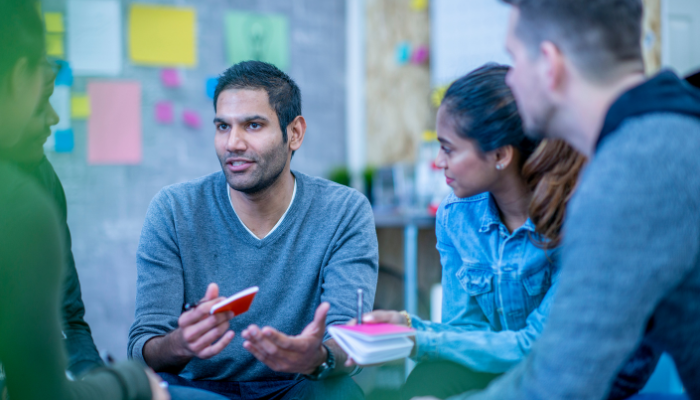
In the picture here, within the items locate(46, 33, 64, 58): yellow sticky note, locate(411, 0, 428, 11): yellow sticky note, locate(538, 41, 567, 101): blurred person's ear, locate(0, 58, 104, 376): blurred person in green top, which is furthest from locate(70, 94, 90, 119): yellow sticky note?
locate(538, 41, 567, 101): blurred person's ear

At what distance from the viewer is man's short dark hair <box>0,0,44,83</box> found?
3.12 feet

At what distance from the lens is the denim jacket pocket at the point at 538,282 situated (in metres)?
1.29

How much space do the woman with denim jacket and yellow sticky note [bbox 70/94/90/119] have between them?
7.02 ft

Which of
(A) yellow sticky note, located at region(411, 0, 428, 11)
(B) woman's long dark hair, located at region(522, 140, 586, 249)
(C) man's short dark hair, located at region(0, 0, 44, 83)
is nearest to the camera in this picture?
(C) man's short dark hair, located at region(0, 0, 44, 83)

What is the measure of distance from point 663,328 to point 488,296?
1.96ft

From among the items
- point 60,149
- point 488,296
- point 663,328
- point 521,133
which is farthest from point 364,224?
point 60,149

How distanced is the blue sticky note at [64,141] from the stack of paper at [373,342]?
2.21 m

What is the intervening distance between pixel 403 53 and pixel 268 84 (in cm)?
190

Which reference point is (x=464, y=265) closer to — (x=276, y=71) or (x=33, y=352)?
(x=276, y=71)

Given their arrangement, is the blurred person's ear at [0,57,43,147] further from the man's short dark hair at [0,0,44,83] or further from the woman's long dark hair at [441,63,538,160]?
the woman's long dark hair at [441,63,538,160]

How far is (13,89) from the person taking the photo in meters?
0.98

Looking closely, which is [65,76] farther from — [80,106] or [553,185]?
[553,185]

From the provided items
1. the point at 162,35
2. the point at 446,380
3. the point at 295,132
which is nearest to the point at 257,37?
the point at 162,35

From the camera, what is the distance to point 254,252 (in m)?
1.54
